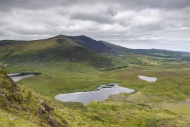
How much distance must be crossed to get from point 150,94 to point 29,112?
438ft

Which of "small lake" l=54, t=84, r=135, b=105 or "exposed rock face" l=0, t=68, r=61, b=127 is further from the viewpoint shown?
"small lake" l=54, t=84, r=135, b=105

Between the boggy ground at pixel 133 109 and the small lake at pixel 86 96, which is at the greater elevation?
the boggy ground at pixel 133 109

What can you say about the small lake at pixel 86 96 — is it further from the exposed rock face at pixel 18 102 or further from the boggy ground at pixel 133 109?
the exposed rock face at pixel 18 102

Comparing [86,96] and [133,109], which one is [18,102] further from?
[86,96]

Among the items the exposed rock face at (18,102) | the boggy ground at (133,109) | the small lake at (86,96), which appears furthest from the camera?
the small lake at (86,96)

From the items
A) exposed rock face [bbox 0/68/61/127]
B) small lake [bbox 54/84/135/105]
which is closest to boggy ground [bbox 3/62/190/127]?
small lake [bbox 54/84/135/105]

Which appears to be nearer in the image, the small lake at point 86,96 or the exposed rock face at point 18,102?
the exposed rock face at point 18,102

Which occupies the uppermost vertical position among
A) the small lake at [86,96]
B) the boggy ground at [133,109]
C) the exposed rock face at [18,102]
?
the exposed rock face at [18,102]

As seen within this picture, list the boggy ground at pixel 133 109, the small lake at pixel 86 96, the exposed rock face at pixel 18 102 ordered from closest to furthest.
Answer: the exposed rock face at pixel 18 102
the boggy ground at pixel 133 109
the small lake at pixel 86 96

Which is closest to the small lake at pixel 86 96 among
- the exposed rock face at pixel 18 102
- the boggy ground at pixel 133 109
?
the boggy ground at pixel 133 109

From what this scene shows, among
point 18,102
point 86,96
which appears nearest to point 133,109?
point 86,96

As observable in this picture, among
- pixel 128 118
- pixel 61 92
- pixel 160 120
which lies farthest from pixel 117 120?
pixel 61 92

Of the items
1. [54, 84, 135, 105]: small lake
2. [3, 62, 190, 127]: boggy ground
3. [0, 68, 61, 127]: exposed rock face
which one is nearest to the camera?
[0, 68, 61, 127]: exposed rock face

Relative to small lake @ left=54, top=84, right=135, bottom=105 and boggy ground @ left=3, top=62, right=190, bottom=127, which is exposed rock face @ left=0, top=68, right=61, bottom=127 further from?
small lake @ left=54, top=84, right=135, bottom=105
